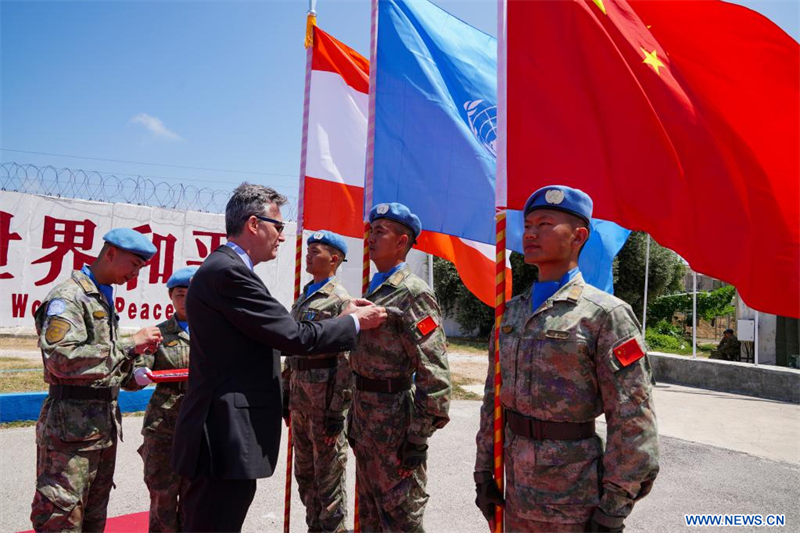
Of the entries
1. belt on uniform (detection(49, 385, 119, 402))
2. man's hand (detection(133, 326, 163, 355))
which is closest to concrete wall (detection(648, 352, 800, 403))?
man's hand (detection(133, 326, 163, 355))

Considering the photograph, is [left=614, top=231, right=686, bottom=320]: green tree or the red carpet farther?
[left=614, top=231, right=686, bottom=320]: green tree

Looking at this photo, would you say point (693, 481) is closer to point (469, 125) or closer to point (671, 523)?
point (671, 523)

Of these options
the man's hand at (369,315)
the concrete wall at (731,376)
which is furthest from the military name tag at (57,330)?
the concrete wall at (731,376)

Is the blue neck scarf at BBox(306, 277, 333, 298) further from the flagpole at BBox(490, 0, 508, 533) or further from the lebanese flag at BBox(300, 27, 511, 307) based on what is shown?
the flagpole at BBox(490, 0, 508, 533)

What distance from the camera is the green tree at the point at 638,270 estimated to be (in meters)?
21.4

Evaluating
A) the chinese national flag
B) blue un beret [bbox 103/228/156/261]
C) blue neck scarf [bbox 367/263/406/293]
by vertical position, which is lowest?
blue neck scarf [bbox 367/263/406/293]

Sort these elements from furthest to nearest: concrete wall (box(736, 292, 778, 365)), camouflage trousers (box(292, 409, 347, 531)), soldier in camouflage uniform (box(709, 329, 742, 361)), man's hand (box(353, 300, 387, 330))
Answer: concrete wall (box(736, 292, 778, 365)), soldier in camouflage uniform (box(709, 329, 742, 361)), camouflage trousers (box(292, 409, 347, 531)), man's hand (box(353, 300, 387, 330))

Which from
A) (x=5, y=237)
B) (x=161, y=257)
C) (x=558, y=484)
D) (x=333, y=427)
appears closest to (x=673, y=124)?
(x=558, y=484)

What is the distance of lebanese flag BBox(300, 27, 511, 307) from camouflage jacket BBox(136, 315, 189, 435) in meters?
1.69

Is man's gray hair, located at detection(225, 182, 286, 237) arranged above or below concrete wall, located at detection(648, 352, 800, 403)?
above

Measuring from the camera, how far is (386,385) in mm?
3352

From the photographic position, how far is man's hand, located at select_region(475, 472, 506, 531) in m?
2.55

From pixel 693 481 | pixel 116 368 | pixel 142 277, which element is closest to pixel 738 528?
pixel 693 481
